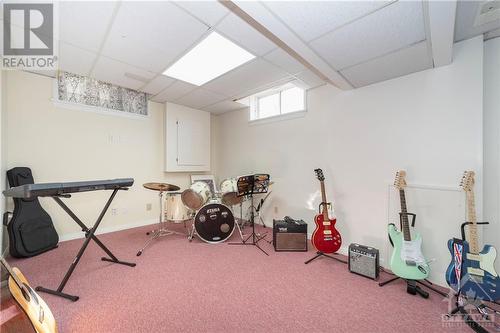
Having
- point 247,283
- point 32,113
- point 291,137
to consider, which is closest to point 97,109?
point 32,113

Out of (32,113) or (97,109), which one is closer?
(32,113)

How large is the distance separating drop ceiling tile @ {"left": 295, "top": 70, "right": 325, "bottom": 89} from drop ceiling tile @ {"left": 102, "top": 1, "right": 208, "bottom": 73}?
1.41 m

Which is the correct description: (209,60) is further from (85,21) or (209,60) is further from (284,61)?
(85,21)

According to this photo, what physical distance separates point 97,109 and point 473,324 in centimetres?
497

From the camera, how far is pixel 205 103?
3.93m

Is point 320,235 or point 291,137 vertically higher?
point 291,137

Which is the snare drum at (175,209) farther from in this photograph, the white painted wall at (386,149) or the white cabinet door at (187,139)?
the white painted wall at (386,149)

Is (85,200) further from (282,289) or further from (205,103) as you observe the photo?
(282,289)

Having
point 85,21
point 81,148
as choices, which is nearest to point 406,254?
point 85,21

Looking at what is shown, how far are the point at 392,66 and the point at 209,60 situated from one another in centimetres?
204

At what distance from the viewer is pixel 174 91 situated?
3.31 m

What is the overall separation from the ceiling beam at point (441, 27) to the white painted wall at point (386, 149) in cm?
30

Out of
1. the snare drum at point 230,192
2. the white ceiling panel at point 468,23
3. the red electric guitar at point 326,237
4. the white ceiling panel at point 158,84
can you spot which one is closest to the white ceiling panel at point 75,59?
the white ceiling panel at point 158,84

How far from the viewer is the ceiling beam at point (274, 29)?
1.36 meters
